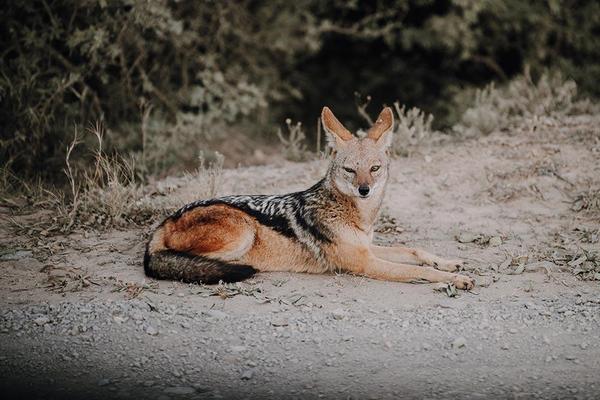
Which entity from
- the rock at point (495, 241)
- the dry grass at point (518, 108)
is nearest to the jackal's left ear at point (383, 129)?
the rock at point (495, 241)

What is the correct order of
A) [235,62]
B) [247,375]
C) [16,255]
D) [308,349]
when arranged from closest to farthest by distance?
[247,375] → [308,349] → [16,255] → [235,62]

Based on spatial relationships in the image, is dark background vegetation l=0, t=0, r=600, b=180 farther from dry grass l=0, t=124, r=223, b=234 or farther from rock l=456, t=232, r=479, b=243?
rock l=456, t=232, r=479, b=243

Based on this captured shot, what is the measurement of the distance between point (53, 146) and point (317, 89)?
6.64m

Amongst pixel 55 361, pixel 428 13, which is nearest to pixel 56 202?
pixel 55 361

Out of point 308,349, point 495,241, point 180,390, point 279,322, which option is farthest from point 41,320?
point 495,241

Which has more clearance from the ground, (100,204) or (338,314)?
(338,314)

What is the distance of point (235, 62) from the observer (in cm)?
1238

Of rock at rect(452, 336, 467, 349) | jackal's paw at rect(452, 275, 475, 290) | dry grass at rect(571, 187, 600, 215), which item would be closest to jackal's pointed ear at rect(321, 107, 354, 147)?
jackal's paw at rect(452, 275, 475, 290)

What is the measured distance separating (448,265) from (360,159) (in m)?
1.18

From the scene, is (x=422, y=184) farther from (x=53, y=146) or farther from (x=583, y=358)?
(x=53, y=146)

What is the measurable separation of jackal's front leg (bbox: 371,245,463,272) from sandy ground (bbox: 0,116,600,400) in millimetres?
148

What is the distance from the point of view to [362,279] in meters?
5.65

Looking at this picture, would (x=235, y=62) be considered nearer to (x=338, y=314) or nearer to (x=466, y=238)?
(x=466, y=238)

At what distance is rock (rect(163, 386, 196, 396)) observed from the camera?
3.77 m
